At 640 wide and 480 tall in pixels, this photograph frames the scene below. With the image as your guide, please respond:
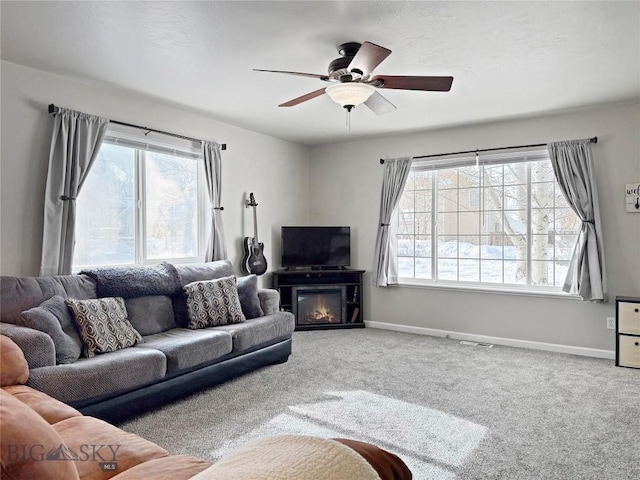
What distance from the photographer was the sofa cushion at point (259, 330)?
3598mm

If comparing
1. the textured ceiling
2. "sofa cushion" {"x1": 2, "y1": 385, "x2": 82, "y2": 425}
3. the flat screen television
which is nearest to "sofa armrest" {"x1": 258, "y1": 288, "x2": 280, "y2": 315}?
the flat screen television

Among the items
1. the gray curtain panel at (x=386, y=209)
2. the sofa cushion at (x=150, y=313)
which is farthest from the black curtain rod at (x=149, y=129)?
the gray curtain panel at (x=386, y=209)

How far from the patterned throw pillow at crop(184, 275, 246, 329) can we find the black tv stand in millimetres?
1668

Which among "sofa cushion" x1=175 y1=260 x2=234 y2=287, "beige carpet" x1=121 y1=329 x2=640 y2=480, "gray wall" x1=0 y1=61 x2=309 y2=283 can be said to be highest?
"gray wall" x1=0 y1=61 x2=309 y2=283

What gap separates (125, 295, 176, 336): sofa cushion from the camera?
11.4 ft

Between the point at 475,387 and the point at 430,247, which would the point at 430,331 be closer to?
the point at 430,247

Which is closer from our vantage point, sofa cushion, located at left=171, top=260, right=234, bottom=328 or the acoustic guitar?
sofa cushion, located at left=171, top=260, right=234, bottom=328

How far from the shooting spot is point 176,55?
3051 mm

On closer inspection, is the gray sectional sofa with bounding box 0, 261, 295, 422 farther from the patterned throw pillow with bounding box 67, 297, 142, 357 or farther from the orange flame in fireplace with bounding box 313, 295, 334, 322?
the orange flame in fireplace with bounding box 313, 295, 334, 322

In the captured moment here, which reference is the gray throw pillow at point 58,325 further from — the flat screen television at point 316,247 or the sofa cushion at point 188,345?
the flat screen television at point 316,247

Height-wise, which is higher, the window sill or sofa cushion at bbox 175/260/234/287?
sofa cushion at bbox 175/260/234/287

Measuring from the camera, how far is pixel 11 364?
2.16 m

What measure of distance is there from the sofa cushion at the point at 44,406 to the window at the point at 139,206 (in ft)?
5.84

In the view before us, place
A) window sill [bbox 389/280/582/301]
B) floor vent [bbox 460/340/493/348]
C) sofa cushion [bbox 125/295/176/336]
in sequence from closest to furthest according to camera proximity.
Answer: sofa cushion [bbox 125/295/176/336]
window sill [bbox 389/280/582/301]
floor vent [bbox 460/340/493/348]
